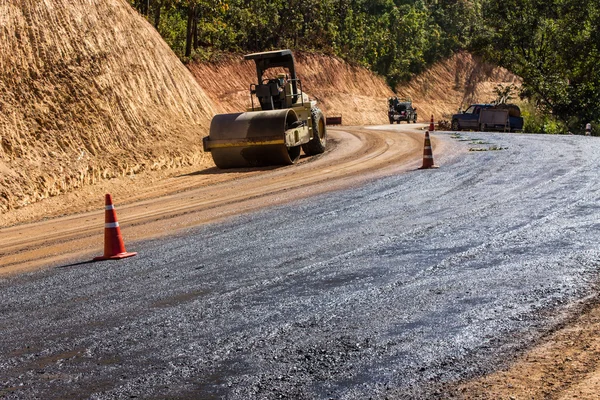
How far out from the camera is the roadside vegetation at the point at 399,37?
40469 millimetres

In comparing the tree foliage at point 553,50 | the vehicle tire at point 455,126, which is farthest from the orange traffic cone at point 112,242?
the tree foliage at point 553,50

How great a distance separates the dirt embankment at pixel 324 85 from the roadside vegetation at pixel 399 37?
1243mm

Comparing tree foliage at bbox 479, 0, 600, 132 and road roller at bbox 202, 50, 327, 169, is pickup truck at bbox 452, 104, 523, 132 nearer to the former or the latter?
tree foliage at bbox 479, 0, 600, 132

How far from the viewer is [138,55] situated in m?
26.7

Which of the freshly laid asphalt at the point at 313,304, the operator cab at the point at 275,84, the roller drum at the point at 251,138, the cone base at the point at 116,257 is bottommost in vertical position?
the cone base at the point at 116,257

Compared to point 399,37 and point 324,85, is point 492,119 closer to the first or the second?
point 324,85

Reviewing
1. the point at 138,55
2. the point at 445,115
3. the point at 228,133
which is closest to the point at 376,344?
the point at 228,133

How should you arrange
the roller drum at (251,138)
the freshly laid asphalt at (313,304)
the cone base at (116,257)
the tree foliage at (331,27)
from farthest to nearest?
the tree foliage at (331,27), the roller drum at (251,138), the cone base at (116,257), the freshly laid asphalt at (313,304)

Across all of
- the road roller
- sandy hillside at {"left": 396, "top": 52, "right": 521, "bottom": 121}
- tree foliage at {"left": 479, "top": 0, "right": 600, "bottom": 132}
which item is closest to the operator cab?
the road roller

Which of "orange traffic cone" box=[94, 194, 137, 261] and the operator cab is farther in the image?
the operator cab

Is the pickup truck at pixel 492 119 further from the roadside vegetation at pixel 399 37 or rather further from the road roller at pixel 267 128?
the road roller at pixel 267 128

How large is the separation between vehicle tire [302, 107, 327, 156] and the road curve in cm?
45

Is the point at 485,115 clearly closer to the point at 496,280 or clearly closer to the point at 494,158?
the point at 494,158

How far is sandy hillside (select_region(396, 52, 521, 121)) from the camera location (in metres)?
70.1
